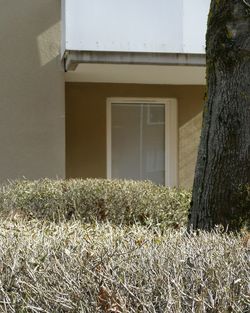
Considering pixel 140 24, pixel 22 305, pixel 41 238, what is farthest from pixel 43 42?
pixel 22 305

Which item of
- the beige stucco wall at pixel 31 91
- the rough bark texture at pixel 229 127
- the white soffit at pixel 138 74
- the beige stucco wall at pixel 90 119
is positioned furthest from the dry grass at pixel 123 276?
the beige stucco wall at pixel 90 119

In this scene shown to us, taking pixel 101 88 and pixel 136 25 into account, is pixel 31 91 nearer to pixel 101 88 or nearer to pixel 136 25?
pixel 101 88

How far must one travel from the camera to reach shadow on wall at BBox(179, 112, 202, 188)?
11.4 metres

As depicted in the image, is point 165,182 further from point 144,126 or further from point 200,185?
point 200,185

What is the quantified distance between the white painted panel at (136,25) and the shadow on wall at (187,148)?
2.56m

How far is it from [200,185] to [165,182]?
22.0ft

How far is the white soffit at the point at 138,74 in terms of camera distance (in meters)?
9.52

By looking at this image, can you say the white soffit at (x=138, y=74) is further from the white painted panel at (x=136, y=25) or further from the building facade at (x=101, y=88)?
the white painted panel at (x=136, y=25)

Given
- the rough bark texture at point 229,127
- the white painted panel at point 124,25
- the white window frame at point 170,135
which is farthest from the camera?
the white window frame at point 170,135

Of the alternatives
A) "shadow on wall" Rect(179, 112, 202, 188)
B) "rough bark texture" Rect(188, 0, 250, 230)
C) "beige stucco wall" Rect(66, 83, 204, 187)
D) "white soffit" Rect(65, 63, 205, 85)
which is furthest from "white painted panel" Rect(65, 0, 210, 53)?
"rough bark texture" Rect(188, 0, 250, 230)

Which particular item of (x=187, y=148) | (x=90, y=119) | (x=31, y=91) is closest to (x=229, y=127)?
(x=31, y=91)

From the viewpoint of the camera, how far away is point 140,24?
8.93 meters

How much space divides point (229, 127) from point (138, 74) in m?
5.71

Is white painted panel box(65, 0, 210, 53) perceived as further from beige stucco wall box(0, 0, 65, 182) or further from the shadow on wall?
the shadow on wall
